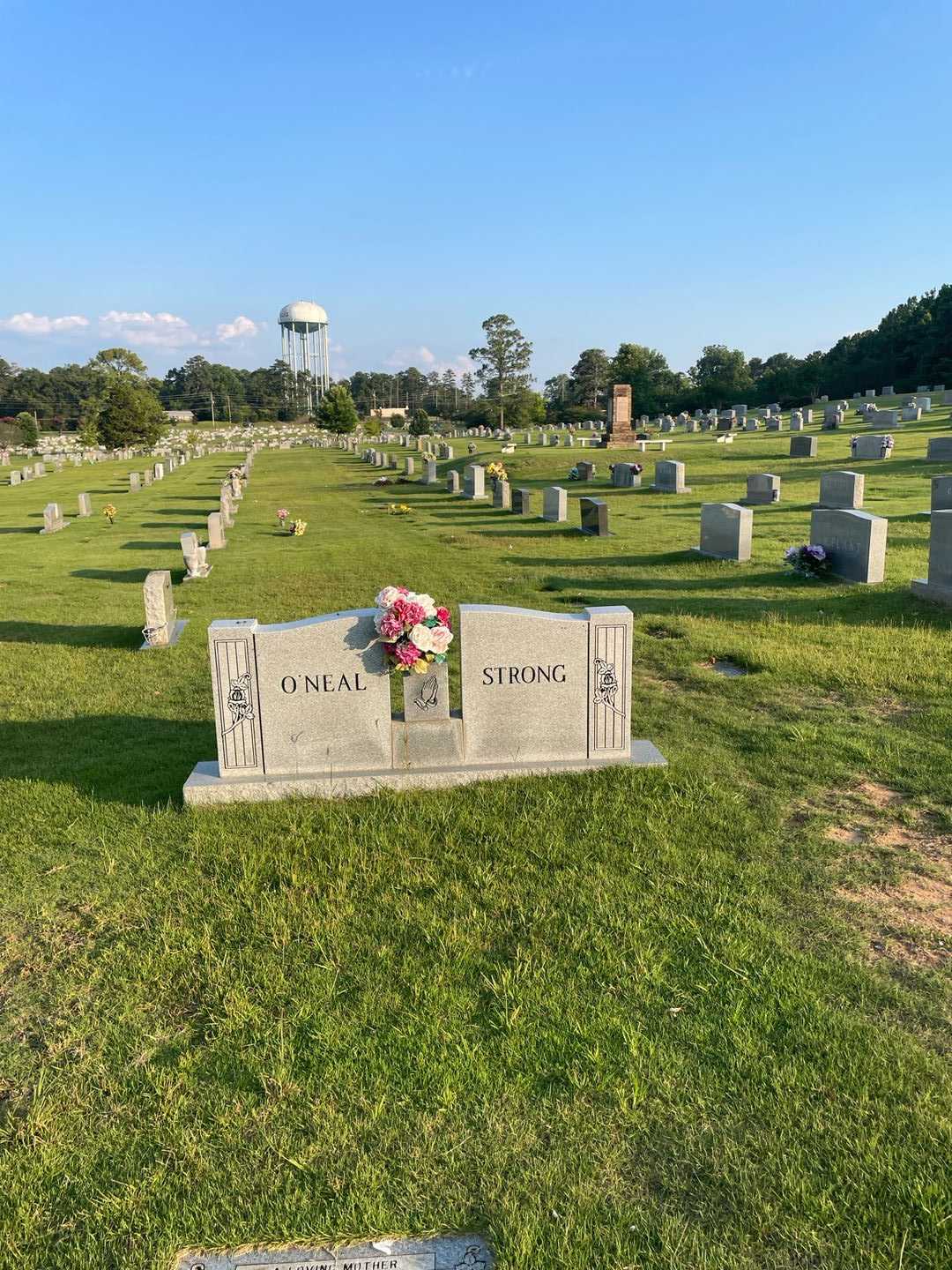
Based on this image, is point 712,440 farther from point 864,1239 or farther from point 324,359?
point 324,359

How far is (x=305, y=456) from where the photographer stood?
65125mm

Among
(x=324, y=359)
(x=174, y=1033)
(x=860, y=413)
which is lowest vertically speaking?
(x=174, y=1033)

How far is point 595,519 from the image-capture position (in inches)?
762

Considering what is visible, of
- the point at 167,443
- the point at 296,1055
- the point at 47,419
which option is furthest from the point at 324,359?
the point at 296,1055

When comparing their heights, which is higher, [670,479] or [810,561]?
[670,479]

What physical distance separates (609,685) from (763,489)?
16964mm

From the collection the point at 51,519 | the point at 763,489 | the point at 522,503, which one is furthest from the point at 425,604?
the point at 51,519

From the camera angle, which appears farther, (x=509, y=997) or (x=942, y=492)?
(x=942, y=492)

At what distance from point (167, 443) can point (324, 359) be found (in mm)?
87590

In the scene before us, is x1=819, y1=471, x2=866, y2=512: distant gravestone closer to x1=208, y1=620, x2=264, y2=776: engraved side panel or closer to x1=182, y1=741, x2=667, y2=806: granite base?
x1=182, y1=741, x2=667, y2=806: granite base

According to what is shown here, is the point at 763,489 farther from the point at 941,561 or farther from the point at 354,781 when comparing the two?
the point at 354,781

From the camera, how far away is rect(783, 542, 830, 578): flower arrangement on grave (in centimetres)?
1294

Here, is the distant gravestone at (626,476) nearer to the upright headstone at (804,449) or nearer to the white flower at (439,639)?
the upright headstone at (804,449)

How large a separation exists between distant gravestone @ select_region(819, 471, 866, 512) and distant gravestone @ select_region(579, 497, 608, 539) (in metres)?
4.63
